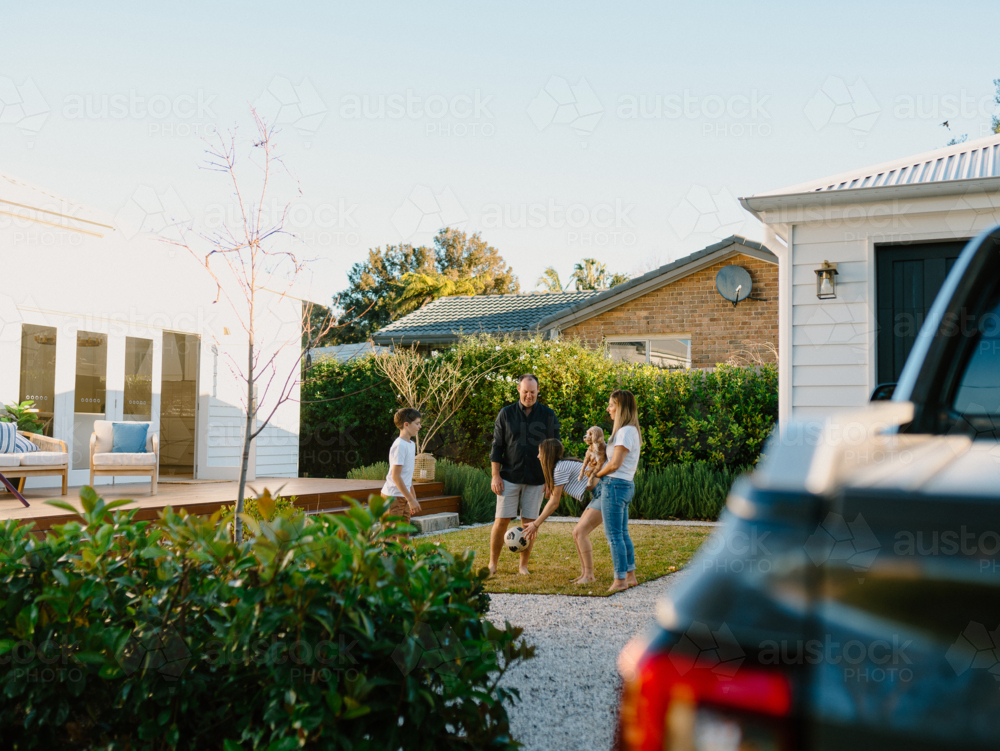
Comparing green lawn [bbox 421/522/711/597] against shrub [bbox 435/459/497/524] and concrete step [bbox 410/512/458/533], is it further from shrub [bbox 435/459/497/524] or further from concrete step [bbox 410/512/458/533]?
shrub [bbox 435/459/497/524]

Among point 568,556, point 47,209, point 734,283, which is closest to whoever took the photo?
point 568,556

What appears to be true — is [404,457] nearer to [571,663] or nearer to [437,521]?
[571,663]

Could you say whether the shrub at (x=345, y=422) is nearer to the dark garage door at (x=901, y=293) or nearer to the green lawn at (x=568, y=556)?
the green lawn at (x=568, y=556)

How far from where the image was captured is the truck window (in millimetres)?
1224

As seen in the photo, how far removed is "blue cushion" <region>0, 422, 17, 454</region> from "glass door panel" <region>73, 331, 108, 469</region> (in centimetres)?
187

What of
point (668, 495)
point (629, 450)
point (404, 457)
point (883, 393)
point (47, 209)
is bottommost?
point (668, 495)

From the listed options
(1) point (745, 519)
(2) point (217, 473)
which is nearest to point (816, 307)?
(1) point (745, 519)

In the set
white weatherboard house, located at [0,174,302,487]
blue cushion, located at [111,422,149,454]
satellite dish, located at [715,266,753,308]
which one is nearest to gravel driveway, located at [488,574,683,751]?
white weatherboard house, located at [0,174,302,487]

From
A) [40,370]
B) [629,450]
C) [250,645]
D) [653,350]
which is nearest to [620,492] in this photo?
[629,450]

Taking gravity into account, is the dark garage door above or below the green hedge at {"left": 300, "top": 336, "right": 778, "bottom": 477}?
above

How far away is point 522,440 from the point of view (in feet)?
22.4

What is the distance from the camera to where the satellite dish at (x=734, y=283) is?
51.8 ft

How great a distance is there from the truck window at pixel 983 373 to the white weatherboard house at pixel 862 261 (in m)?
4.99

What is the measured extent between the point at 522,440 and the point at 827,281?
297 centimetres
